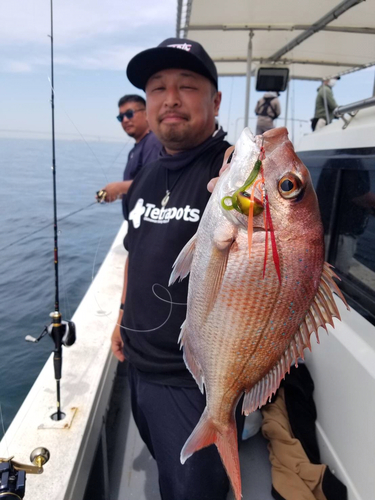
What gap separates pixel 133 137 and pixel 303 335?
4.17m

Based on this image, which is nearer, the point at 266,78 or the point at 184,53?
the point at 184,53

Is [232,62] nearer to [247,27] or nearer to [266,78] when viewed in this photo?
[266,78]

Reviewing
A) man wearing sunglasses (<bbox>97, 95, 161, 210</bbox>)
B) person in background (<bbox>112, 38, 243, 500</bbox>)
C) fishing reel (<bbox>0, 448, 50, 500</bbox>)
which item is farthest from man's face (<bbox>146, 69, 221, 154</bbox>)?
man wearing sunglasses (<bbox>97, 95, 161, 210</bbox>)

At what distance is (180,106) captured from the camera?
69.5 inches

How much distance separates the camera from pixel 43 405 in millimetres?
2188

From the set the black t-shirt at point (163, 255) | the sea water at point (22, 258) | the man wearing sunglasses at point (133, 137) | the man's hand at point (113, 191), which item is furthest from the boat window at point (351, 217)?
the man's hand at point (113, 191)

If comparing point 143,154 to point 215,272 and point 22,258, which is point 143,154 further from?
point 215,272

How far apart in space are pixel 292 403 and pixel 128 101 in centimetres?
403

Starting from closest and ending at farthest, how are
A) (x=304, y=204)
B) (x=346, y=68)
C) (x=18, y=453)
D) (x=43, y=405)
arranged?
1. (x=304, y=204)
2. (x=18, y=453)
3. (x=43, y=405)
4. (x=346, y=68)

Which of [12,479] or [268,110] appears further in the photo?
[268,110]

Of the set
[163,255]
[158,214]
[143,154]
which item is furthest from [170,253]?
[143,154]

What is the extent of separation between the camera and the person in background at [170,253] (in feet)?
5.48

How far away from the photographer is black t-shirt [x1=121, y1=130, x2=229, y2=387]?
66.4 inches

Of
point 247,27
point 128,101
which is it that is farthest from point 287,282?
point 128,101
